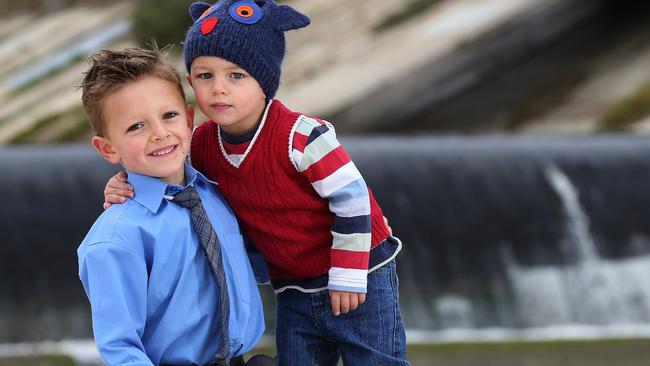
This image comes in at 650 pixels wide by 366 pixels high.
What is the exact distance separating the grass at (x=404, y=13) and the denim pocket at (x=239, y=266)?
32.7 ft

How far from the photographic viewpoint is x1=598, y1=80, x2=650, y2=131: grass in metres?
10.1

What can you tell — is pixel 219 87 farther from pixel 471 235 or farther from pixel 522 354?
pixel 471 235

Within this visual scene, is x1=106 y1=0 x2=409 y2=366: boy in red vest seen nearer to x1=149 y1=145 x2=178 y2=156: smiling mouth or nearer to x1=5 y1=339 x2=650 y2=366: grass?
x1=149 y1=145 x2=178 y2=156: smiling mouth

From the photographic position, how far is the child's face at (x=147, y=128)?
88.0 inches

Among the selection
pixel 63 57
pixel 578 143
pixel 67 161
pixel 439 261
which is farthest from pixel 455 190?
pixel 63 57

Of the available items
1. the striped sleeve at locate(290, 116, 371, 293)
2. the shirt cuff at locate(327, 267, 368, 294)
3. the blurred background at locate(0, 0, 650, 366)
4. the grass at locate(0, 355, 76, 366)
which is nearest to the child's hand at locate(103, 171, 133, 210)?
the striped sleeve at locate(290, 116, 371, 293)

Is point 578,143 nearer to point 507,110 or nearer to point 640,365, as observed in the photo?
point 640,365

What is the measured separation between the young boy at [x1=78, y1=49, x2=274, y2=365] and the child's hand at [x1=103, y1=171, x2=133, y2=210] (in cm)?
2

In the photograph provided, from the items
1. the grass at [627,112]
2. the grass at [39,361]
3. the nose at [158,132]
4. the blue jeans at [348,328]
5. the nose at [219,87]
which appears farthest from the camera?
the grass at [627,112]

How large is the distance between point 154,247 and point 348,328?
535 millimetres

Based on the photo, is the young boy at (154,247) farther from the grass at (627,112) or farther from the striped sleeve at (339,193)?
the grass at (627,112)

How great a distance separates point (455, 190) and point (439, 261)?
0.48 meters

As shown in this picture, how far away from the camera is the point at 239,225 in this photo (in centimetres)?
252

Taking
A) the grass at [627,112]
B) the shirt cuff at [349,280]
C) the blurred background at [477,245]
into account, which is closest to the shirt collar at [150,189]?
the shirt cuff at [349,280]
